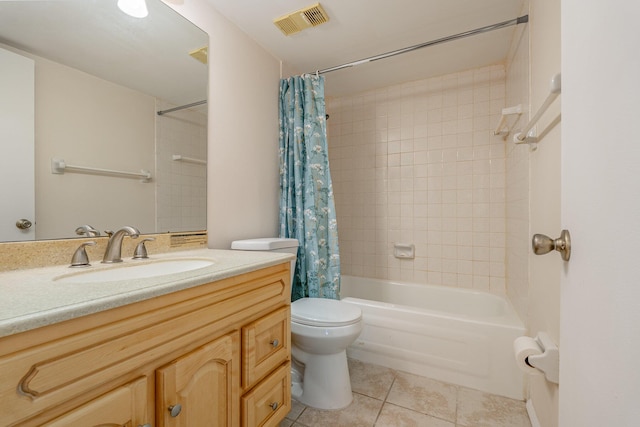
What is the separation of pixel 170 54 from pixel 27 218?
979 millimetres

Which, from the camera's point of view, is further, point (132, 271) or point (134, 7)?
point (134, 7)

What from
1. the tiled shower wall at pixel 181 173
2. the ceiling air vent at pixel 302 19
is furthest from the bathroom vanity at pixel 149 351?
the ceiling air vent at pixel 302 19

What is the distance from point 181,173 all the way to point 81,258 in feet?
1.95

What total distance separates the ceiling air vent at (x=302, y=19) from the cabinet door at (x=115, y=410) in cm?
181

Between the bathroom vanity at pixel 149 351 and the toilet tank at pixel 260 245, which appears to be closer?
the bathroom vanity at pixel 149 351

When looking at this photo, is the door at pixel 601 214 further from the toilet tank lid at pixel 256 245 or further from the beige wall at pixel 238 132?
the beige wall at pixel 238 132

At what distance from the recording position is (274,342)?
3.65ft

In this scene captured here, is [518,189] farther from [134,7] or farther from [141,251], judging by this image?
[134,7]

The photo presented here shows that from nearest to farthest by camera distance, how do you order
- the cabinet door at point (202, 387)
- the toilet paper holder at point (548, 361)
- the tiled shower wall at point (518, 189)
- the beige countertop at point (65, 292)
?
the beige countertop at point (65, 292)
the cabinet door at point (202, 387)
the toilet paper holder at point (548, 361)
the tiled shower wall at point (518, 189)

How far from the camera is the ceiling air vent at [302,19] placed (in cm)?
156

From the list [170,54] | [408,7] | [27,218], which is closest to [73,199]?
[27,218]

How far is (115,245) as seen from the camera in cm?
109

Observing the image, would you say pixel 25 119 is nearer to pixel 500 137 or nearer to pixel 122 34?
pixel 122 34

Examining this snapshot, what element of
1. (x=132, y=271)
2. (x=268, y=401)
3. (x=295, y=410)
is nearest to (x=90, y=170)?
(x=132, y=271)
